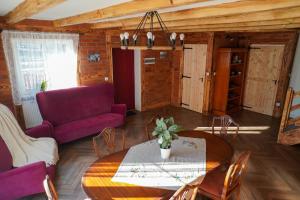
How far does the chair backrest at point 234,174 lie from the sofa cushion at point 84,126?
2.80 metres

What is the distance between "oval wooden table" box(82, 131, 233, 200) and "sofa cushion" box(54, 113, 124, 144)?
1.87 meters

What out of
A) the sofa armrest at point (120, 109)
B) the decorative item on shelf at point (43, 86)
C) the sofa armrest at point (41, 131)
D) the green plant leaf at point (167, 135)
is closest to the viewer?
the green plant leaf at point (167, 135)

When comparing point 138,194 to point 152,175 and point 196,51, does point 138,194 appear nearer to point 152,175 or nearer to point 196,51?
point 152,175

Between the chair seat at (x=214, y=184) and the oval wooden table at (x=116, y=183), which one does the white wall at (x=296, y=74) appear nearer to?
the oval wooden table at (x=116, y=183)

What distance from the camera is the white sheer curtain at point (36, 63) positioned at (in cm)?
372

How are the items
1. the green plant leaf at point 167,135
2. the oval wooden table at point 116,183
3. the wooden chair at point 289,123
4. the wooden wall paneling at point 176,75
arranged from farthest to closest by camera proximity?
the wooden wall paneling at point 176,75 → the wooden chair at point 289,123 → the green plant leaf at point 167,135 → the oval wooden table at point 116,183

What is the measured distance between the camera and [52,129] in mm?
3713

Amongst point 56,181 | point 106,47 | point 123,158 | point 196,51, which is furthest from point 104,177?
point 196,51

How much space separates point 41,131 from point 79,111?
0.99m

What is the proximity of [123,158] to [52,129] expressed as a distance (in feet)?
6.64

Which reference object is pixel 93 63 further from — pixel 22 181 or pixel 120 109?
pixel 22 181

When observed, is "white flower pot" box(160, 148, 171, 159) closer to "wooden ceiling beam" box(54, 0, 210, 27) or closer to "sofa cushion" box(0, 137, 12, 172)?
"wooden ceiling beam" box(54, 0, 210, 27)

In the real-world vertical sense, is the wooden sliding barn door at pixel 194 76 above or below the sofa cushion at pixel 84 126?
above

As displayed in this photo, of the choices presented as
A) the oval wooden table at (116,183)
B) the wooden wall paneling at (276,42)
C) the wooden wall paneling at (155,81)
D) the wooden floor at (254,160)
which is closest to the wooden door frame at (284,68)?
the wooden wall paneling at (276,42)
